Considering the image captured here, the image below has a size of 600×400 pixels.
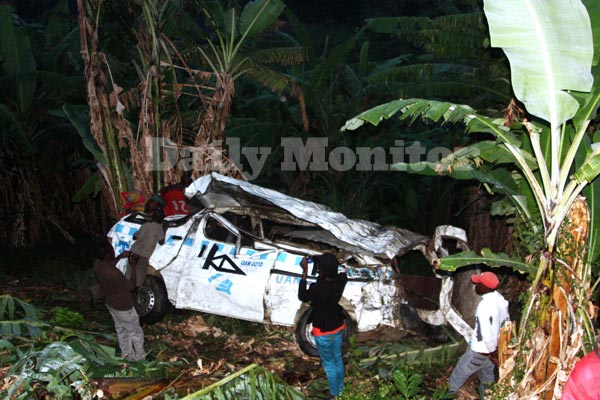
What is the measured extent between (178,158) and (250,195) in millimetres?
2844

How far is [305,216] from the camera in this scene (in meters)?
10.2

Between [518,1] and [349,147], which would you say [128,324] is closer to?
[518,1]

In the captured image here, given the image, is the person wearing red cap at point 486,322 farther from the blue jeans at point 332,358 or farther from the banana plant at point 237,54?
the banana plant at point 237,54

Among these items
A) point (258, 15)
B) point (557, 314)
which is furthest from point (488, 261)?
point (258, 15)

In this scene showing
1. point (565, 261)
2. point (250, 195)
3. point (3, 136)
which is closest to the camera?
point (565, 261)

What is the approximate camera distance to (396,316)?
9.22 metres

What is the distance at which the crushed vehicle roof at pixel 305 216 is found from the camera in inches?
386

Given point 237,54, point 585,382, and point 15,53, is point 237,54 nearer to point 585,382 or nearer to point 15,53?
point 15,53

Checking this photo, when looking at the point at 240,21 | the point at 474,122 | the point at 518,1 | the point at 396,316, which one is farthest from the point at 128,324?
the point at 240,21

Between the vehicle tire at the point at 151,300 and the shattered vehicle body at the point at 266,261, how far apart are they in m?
0.01

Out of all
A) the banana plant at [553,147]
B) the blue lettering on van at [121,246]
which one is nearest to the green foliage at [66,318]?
the blue lettering on van at [121,246]

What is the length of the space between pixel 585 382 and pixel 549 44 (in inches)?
121

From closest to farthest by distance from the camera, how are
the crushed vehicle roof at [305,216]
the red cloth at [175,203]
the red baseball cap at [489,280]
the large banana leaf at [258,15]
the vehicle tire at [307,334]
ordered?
the red baseball cap at [489,280] < the vehicle tire at [307,334] < the crushed vehicle roof at [305,216] < the red cloth at [175,203] < the large banana leaf at [258,15]

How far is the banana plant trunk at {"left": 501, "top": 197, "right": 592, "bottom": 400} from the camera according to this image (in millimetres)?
5855
